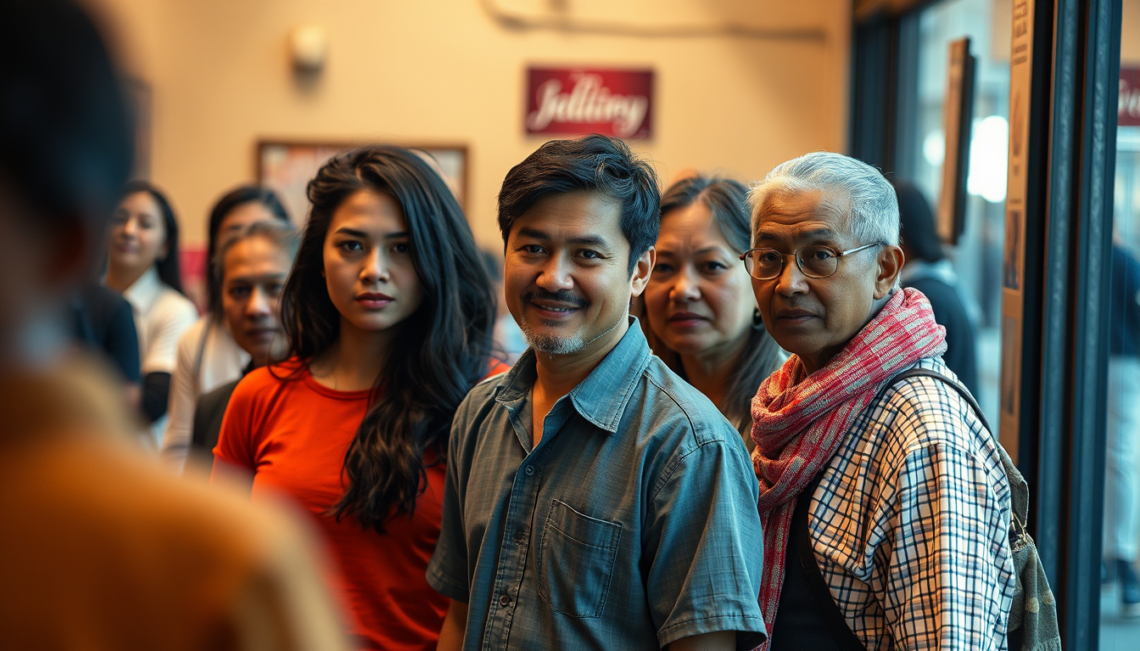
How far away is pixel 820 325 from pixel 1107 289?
4.79 feet

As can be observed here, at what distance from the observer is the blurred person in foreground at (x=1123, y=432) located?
2.66 meters

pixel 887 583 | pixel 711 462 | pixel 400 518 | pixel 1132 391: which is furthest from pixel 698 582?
pixel 1132 391

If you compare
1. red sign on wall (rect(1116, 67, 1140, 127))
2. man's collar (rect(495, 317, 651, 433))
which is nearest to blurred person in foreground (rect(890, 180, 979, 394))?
red sign on wall (rect(1116, 67, 1140, 127))

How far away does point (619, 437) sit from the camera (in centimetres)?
150

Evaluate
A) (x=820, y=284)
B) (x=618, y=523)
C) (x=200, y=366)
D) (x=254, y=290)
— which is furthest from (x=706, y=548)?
(x=200, y=366)

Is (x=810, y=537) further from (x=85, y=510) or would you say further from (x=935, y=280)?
(x=935, y=280)

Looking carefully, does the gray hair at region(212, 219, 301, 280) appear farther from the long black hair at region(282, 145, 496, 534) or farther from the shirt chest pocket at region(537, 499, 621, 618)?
the shirt chest pocket at region(537, 499, 621, 618)

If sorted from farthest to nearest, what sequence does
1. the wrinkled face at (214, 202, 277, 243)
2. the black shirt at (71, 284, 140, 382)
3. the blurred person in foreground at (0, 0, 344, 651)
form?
the wrinkled face at (214, 202, 277, 243), the black shirt at (71, 284, 140, 382), the blurred person in foreground at (0, 0, 344, 651)

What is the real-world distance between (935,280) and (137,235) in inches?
119

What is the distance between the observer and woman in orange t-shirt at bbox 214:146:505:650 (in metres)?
1.84

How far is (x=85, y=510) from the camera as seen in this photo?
53 cm

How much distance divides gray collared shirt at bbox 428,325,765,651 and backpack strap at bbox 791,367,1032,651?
15cm

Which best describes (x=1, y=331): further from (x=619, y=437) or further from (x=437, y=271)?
(x=437, y=271)

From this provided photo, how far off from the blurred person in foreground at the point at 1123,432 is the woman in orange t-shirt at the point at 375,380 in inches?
70.9
